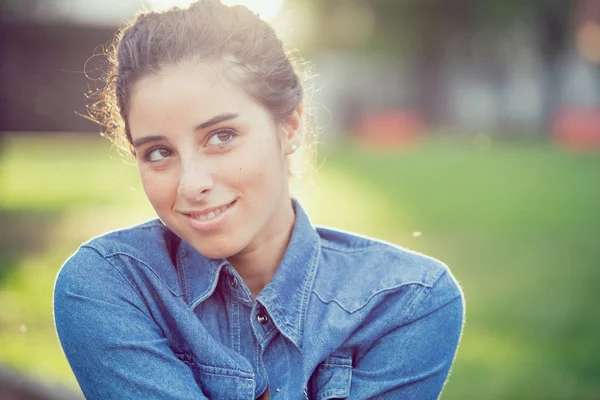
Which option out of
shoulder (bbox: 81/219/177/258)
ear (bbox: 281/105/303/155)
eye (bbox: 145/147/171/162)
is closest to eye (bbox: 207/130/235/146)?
eye (bbox: 145/147/171/162)

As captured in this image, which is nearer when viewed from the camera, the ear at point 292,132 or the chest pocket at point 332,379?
the chest pocket at point 332,379

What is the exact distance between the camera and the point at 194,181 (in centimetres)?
203

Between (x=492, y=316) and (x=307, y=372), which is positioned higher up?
(x=307, y=372)

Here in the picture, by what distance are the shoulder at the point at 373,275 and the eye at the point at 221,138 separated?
20.2 inches

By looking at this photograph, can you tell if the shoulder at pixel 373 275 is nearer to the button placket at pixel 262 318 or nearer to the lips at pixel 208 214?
the button placket at pixel 262 318

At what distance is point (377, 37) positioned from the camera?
100 ft

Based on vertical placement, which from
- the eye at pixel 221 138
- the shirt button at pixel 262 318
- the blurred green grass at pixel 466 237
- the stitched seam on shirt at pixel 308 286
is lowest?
the blurred green grass at pixel 466 237


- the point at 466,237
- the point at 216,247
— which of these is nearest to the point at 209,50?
the point at 216,247

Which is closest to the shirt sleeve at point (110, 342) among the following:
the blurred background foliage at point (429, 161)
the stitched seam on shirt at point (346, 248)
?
the stitched seam on shirt at point (346, 248)

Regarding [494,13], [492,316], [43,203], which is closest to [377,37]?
[494,13]

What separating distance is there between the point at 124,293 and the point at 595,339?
4127 mm

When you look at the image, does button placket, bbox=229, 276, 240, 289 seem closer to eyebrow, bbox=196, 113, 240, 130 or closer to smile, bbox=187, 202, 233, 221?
smile, bbox=187, 202, 233, 221

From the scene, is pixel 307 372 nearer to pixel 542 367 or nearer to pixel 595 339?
pixel 542 367

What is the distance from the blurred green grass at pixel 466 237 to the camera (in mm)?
4824
